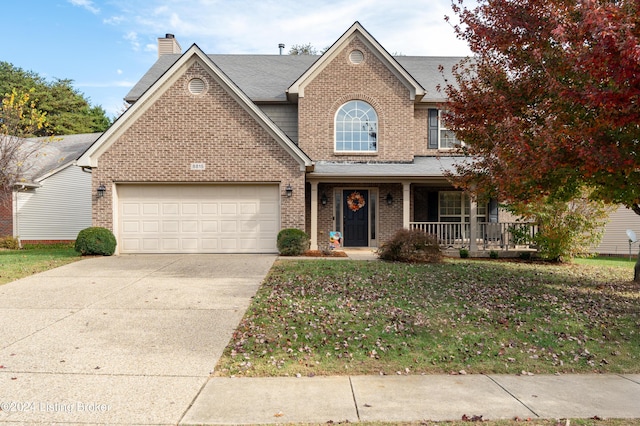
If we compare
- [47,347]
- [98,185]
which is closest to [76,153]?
[98,185]

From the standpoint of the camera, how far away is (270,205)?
15.0 metres

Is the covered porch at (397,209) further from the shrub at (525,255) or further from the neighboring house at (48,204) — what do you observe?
the neighboring house at (48,204)

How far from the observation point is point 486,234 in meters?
16.6

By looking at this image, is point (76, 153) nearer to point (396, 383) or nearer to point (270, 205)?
point (270, 205)

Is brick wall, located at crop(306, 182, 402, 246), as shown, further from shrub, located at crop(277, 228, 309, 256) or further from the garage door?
shrub, located at crop(277, 228, 309, 256)

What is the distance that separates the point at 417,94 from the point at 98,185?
461 inches

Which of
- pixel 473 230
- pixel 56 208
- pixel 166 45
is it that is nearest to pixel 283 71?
pixel 166 45

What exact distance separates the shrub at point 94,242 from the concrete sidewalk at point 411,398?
10.5m

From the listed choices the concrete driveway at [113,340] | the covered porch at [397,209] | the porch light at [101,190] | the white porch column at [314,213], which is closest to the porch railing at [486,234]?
the covered porch at [397,209]

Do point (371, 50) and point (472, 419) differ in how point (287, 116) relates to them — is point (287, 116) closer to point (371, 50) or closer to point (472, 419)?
point (371, 50)

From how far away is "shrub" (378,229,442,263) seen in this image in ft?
42.7

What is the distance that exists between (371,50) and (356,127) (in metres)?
2.94

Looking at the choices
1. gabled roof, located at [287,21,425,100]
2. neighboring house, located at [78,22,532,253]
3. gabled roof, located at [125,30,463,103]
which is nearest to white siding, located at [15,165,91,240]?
gabled roof, located at [125,30,463,103]

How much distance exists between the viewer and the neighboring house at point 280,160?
14477 millimetres
